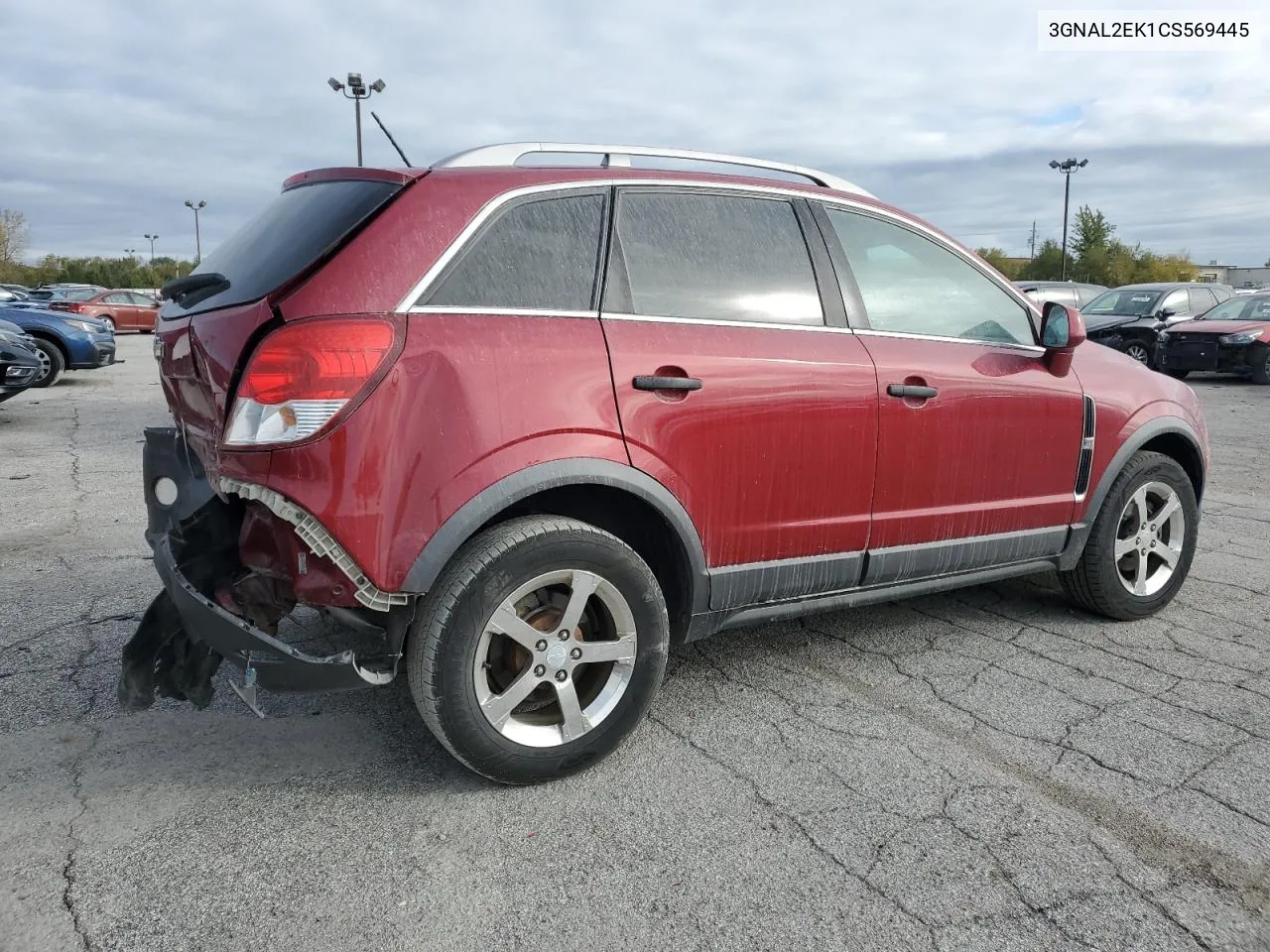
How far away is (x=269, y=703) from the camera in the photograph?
3.41m

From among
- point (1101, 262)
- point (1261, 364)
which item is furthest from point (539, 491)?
point (1101, 262)

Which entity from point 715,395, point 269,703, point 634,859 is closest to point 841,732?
point 634,859

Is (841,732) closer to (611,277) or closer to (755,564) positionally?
(755,564)

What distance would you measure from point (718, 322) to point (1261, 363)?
49.9ft

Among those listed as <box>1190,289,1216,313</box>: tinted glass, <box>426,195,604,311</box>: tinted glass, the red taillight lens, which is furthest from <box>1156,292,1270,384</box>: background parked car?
the red taillight lens

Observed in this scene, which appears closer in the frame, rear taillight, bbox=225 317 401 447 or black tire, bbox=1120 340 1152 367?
rear taillight, bbox=225 317 401 447

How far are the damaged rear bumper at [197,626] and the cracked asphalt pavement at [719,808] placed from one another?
32 centimetres

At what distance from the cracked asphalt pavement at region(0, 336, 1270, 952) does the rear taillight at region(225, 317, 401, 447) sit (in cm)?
108

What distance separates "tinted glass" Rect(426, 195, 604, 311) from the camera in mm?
2729

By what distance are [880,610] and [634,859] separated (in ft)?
7.43

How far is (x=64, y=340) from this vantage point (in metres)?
13.7

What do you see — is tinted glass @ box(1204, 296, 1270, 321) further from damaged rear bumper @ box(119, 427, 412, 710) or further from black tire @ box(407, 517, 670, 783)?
damaged rear bumper @ box(119, 427, 412, 710)

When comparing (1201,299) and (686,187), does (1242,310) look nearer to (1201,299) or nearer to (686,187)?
(1201,299)

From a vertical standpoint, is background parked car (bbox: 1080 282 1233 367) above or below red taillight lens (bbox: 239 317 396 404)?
above
